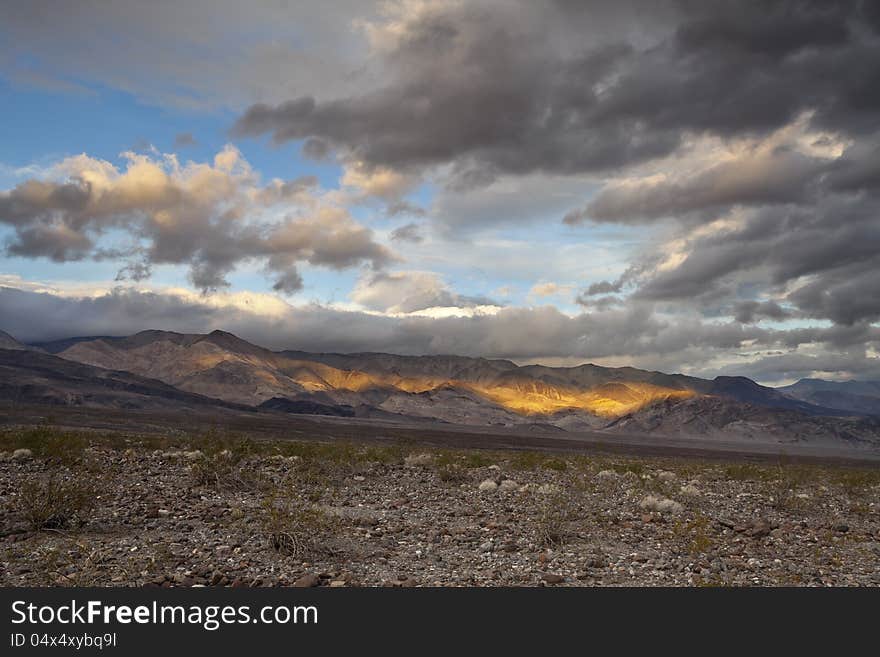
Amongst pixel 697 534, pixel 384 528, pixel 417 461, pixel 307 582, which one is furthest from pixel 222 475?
pixel 697 534

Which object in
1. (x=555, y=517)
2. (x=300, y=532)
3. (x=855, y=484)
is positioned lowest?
(x=855, y=484)

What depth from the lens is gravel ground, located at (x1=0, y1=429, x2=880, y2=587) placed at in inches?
471

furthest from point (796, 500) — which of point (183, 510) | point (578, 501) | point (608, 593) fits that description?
point (183, 510)

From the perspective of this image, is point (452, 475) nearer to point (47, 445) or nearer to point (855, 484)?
point (47, 445)

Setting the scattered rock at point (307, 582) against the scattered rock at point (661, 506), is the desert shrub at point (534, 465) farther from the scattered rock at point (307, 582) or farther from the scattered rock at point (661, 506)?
the scattered rock at point (307, 582)

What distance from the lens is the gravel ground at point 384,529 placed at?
471 inches

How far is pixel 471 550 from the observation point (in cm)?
1412

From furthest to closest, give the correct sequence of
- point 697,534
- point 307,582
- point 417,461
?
point 417,461, point 697,534, point 307,582

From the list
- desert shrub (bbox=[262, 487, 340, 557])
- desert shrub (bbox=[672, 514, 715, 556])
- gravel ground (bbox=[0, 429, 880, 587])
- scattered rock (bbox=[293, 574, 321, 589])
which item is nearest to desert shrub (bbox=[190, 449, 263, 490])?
gravel ground (bbox=[0, 429, 880, 587])

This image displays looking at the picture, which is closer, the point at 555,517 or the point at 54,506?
the point at 54,506

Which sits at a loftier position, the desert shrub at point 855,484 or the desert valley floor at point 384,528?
the desert valley floor at point 384,528

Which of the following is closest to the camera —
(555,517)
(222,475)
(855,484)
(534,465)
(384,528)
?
(555,517)

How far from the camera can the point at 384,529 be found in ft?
53.5

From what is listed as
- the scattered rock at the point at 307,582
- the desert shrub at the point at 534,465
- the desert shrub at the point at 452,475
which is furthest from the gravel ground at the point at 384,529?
the desert shrub at the point at 534,465
